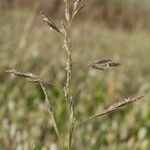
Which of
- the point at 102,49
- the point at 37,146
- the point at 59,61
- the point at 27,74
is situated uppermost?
the point at 27,74

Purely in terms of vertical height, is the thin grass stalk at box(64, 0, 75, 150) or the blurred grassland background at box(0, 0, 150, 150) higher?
the thin grass stalk at box(64, 0, 75, 150)

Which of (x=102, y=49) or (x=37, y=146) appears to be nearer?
(x=37, y=146)

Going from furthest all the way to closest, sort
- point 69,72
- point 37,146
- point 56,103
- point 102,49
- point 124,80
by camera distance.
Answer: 1. point 102,49
2. point 124,80
3. point 56,103
4. point 37,146
5. point 69,72

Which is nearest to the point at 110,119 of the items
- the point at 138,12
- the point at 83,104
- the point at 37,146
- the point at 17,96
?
the point at 83,104

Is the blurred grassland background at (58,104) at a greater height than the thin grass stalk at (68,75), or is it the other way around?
the thin grass stalk at (68,75)

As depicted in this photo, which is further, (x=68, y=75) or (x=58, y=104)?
(x=58, y=104)

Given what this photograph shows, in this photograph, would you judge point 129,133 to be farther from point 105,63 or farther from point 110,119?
point 105,63

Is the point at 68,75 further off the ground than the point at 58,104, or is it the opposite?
the point at 68,75

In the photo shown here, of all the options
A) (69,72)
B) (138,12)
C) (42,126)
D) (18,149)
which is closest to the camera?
(69,72)

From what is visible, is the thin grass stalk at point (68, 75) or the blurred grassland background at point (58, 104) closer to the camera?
the thin grass stalk at point (68, 75)

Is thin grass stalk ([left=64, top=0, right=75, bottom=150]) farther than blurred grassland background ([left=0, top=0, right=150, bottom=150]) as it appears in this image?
No

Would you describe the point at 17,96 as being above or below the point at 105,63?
below
